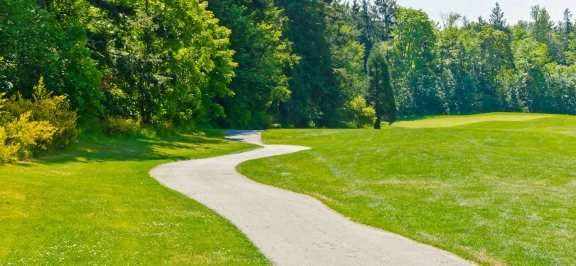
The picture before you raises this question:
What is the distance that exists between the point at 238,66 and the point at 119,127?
22.8m

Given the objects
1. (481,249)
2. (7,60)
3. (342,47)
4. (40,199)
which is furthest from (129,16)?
(342,47)

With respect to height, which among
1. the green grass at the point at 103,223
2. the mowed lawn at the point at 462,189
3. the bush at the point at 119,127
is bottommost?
the mowed lawn at the point at 462,189

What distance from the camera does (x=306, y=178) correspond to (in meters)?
21.8

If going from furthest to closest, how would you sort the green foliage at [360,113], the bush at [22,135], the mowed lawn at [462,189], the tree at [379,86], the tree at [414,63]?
the tree at [414,63] → the tree at [379,86] → the green foliage at [360,113] → the bush at [22,135] → the mowed lawn at [462,189]

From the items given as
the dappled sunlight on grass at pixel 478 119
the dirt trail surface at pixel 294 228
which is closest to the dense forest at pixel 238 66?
the dappled sunlight on grass at pixel 478 119

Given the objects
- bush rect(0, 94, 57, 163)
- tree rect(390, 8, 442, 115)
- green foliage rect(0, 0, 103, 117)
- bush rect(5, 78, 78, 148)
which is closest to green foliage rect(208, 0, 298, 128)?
green foliage rect(0, 0, 103, 117)

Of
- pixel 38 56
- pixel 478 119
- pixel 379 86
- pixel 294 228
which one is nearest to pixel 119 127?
pixel 38 56

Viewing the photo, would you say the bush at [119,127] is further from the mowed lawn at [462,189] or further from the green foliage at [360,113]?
the green foliage at [360,113]

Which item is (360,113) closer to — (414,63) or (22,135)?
(414,63)

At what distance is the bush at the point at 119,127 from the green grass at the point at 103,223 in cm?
1204

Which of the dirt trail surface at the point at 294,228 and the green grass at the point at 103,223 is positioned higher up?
the green grass at the point at 103,223

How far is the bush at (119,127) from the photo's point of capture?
31.9m

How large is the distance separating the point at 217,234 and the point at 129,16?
2524cm

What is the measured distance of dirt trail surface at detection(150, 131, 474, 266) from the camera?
420 inches
